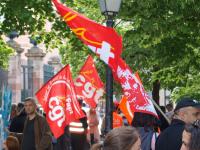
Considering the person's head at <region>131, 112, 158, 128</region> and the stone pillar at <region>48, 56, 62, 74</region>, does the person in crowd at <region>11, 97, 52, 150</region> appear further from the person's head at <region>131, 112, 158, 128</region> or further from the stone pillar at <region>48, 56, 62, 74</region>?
the stone pillar at <region>48, 56, 62, 74</region>

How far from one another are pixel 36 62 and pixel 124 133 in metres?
37.4

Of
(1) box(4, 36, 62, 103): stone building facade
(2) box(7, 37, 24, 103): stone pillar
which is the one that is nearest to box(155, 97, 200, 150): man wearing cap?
(1) box(4, 36, 62, 103): stone building facade

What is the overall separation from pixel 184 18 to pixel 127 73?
16.8 ft

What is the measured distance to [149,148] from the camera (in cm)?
789

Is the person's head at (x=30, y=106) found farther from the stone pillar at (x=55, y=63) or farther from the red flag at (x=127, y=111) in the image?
the stone pillar at (x=55, y=63)

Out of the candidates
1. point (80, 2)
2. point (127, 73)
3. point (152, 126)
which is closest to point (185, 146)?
point (152, 126)

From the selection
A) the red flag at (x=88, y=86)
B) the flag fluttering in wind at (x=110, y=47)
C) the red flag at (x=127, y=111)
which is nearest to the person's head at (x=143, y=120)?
the flag fluttering in wind at (x=110, y=47)

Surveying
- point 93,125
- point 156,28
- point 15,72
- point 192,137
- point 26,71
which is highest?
point 26,71

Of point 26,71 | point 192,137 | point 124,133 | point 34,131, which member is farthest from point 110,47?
point 26,71

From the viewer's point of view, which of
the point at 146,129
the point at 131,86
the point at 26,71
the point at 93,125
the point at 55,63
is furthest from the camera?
the point at 55,63

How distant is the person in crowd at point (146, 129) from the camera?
7.89 m

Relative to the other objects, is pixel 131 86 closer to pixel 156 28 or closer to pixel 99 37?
pixel 99 37

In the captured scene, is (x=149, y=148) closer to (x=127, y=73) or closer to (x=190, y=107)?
(x=190, y=107)

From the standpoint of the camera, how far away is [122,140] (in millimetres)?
4641
